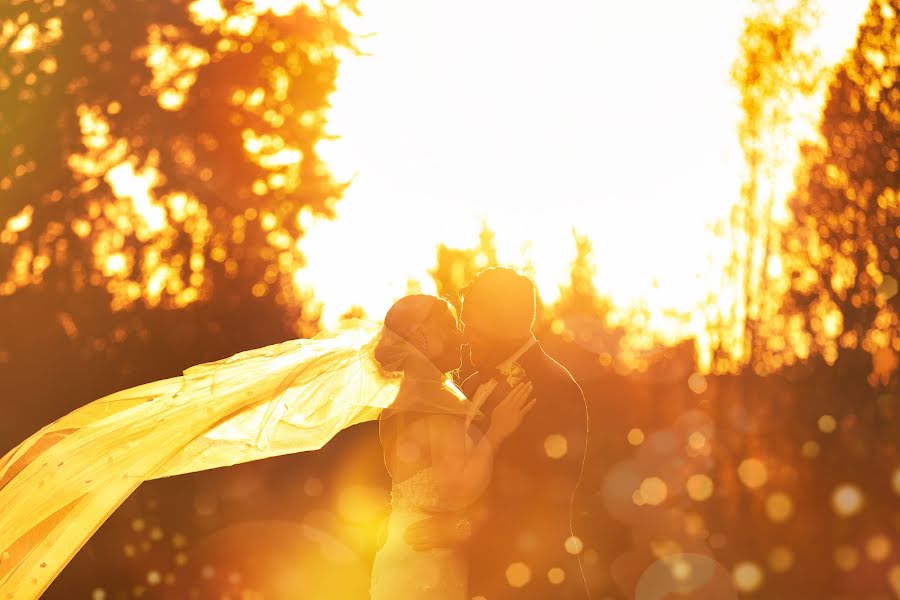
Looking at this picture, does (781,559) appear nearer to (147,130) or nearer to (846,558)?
(846,558)

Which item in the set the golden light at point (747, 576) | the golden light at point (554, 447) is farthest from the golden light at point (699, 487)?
the golden light at point (554, 447)

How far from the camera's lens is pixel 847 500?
99.3 ft

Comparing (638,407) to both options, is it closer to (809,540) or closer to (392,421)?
(809,540)

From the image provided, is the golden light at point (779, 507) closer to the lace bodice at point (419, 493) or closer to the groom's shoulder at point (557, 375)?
the lace bodice at point (419, 493)

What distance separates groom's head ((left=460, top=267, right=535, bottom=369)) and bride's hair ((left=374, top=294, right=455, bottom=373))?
0.50 meters

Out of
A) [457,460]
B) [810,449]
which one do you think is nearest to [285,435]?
[457,460]

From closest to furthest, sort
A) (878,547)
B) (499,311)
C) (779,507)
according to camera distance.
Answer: (499,311)
(878,547)
(779,507)

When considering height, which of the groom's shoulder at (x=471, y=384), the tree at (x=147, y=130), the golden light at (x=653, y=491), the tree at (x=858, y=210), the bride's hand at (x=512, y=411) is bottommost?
the golden light at (x=653, y=491)

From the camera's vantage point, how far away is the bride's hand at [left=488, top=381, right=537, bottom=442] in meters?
6.22

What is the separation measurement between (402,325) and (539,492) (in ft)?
4.41

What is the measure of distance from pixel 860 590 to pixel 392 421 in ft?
37.9

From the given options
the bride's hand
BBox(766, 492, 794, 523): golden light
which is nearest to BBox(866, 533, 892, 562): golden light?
BBox(766, 492, 794, 523): golden light

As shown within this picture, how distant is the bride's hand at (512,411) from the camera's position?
622cm

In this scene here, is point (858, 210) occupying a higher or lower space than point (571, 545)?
lower
